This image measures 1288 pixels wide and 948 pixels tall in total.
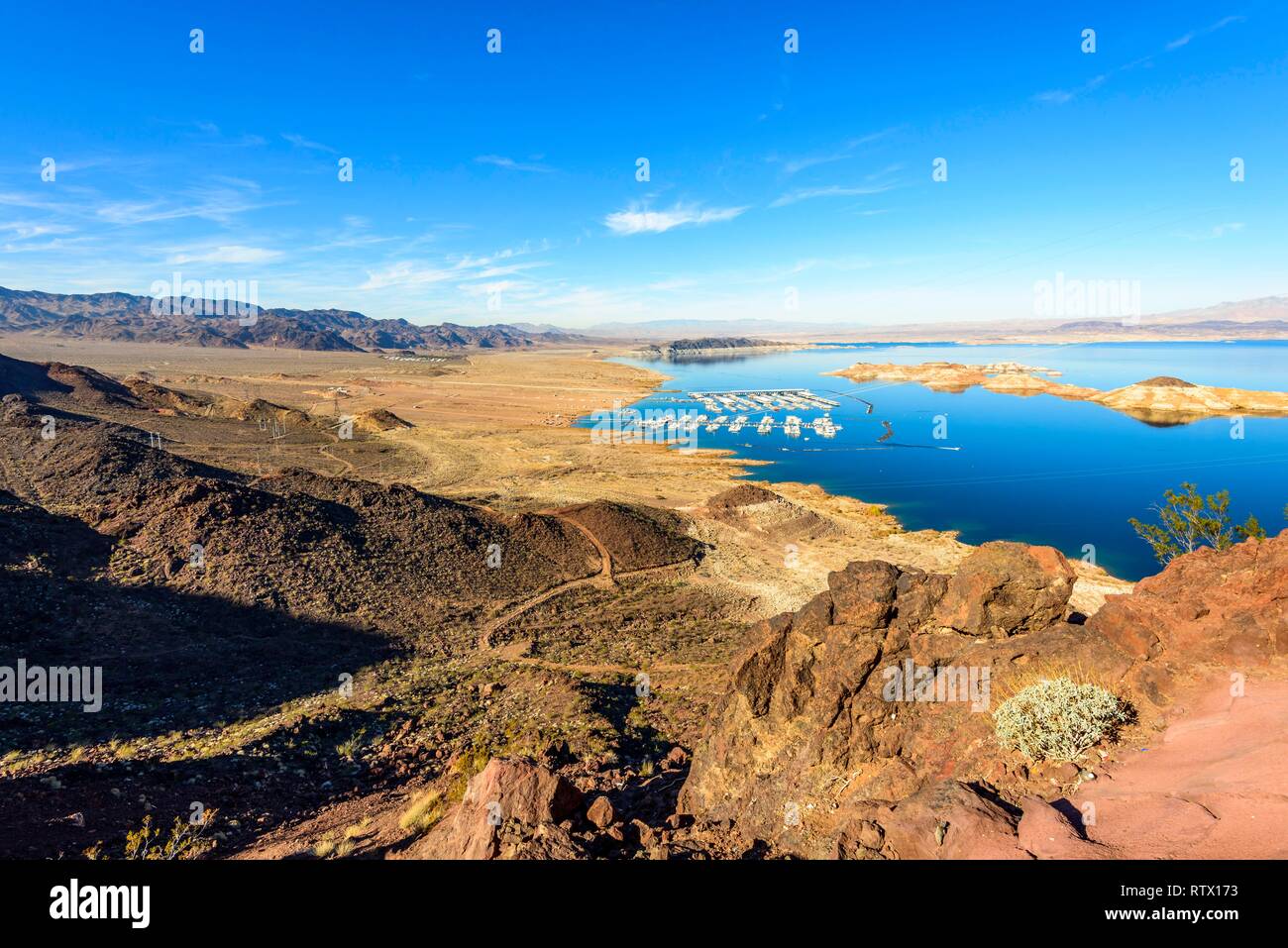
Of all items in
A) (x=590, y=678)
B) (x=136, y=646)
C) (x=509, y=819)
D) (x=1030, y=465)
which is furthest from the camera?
(x=1030, y=465)

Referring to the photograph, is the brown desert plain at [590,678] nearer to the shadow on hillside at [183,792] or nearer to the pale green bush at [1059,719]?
the shadow on hillside at [183,792]

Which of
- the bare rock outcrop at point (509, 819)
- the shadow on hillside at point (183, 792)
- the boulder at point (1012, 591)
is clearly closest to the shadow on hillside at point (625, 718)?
the bare rock outcrop at point (509, 819)

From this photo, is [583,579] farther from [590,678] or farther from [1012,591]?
[1012,591]

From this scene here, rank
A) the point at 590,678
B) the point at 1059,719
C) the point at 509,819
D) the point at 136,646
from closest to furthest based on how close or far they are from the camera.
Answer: the point at 1059,719, the point at 509,819, the point at 136,646, the point at 590,678

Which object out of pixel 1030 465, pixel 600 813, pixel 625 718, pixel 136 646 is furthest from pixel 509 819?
pixel 1030 465

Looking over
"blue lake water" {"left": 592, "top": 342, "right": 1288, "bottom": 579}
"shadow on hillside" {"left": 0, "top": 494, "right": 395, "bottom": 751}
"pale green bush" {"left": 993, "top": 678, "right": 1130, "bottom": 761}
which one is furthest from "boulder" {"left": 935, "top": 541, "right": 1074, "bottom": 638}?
"blue lake water" {"left": 592, "top": 342, "right": 1288, "bottom": 579}

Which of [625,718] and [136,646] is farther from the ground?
[136,646]

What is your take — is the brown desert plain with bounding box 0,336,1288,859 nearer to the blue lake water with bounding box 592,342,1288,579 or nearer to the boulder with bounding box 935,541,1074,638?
the boulder with bounding box 935,541,1074,638
